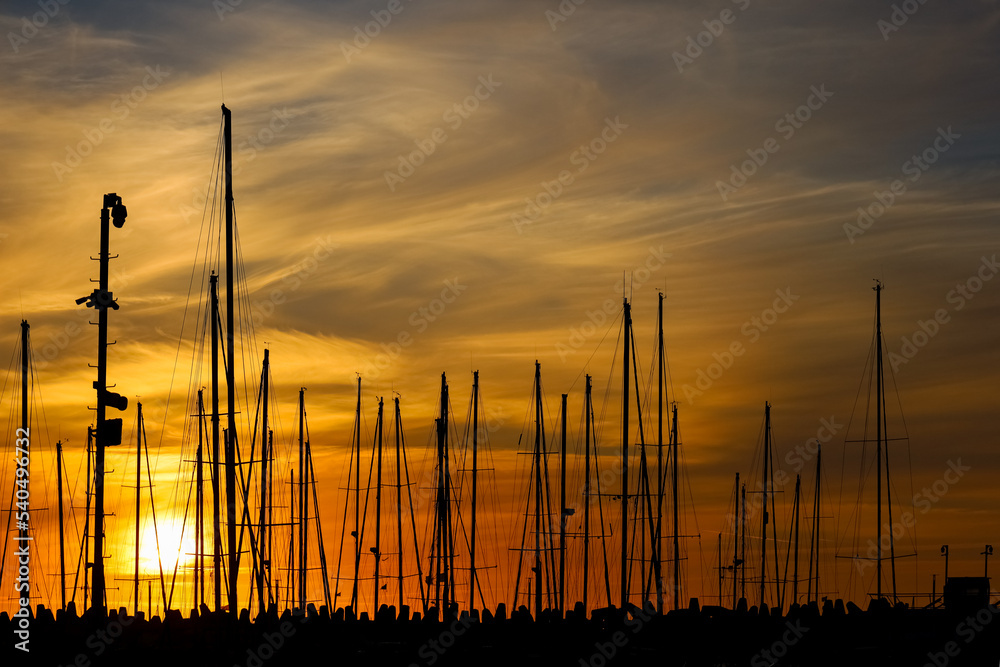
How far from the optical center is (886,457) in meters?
57.8

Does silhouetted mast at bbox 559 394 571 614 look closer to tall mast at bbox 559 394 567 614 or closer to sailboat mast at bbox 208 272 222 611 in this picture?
tall mast at bbox 559 394 567 614

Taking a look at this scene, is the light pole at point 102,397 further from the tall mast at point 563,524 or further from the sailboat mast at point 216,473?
the tall mast at point 563,524

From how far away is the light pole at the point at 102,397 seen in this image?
3188 cm

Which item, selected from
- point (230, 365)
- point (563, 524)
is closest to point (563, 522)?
point (563, 524)

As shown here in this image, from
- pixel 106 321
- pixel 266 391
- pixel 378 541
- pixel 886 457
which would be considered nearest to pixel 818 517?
pixel 886 457

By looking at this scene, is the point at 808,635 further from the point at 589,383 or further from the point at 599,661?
the point at 589,383

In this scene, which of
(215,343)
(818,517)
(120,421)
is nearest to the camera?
(120,421)

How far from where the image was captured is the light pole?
105ft

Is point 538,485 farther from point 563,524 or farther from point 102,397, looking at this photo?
point 102,397

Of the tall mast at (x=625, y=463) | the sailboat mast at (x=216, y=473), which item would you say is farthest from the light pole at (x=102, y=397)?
the tall mast at (x=625, y=463)

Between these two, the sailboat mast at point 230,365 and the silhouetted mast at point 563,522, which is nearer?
the sailboat mast at point 230,365

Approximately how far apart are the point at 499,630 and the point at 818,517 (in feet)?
125

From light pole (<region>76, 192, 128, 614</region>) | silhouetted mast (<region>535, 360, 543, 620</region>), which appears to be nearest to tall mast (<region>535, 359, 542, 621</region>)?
silhouetted mast (<region>535, 360, 543, 620</region>)

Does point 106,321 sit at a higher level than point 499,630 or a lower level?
higher
